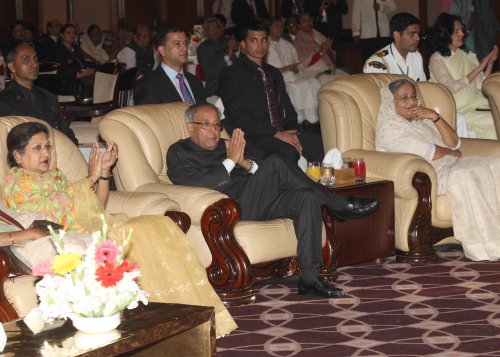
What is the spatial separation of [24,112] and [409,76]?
308 centimetres

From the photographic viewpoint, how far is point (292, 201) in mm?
5559

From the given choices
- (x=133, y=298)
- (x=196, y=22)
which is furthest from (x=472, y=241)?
(x=196, y=22)

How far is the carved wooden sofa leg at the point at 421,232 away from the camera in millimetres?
6258

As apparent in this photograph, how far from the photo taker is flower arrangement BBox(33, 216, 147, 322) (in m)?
3.30

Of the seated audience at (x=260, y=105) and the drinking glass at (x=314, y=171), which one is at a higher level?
the seated audience at (x=260, y=105)

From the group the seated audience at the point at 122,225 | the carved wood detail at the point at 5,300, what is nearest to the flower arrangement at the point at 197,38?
the seated audience at the point at 122,225

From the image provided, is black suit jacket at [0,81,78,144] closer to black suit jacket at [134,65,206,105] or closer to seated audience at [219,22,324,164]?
black suit jacket at [134,65,206,105]

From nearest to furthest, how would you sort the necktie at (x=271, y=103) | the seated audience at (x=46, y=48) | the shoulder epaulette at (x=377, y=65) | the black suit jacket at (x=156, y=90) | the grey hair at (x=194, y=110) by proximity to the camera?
1. the grey hair at (x=194, y=110)
2. the black suit jacket at (x=156, y=90)
3. the necktie at (x=271, y=103)
4. the shoulder epaulette at (x=377, y=65)
5. the seated audience at (x=46, y=48)

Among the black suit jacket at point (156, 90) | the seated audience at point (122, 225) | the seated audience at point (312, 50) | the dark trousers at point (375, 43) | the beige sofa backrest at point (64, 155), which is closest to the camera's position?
the seated audience at point (122, 225)

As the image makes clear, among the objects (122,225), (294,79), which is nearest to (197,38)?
(294,79)

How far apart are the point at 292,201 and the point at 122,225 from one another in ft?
3.51

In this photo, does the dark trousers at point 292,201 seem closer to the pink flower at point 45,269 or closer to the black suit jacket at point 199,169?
the black suit jacket at point 199,169

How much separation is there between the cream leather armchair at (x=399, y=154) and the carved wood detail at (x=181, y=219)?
5.29 ft

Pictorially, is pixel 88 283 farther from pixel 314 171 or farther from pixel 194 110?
pixel 314 171
